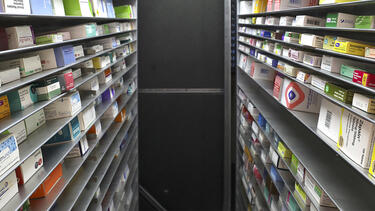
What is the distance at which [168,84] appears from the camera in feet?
17.2

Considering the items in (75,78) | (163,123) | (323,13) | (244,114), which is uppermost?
(323,13)

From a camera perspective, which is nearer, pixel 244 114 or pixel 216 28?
pixel 244 114

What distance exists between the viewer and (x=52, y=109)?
6.16 feet

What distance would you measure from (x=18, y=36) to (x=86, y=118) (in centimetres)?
86

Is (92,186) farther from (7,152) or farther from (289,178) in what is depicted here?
(289,178)

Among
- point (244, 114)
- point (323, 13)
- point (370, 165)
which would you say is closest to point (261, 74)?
point (244, 114)

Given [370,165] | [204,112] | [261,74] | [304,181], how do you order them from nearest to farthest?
[370,165]
[304,181]
[261,74]
[204,112]

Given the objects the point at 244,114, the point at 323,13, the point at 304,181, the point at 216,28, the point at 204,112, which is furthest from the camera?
the point at 204,112

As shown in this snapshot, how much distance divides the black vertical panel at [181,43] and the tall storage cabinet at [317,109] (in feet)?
4.20

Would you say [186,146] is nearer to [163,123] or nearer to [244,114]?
[163,123]

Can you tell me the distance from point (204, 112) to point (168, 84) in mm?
795

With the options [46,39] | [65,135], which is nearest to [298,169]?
[65,135]

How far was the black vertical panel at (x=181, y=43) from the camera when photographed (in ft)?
16.2

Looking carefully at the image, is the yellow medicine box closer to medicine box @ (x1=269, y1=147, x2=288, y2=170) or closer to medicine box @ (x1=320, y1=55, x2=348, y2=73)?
medicine box @ (x1=320, y1=55, x2=348, y2=73)
